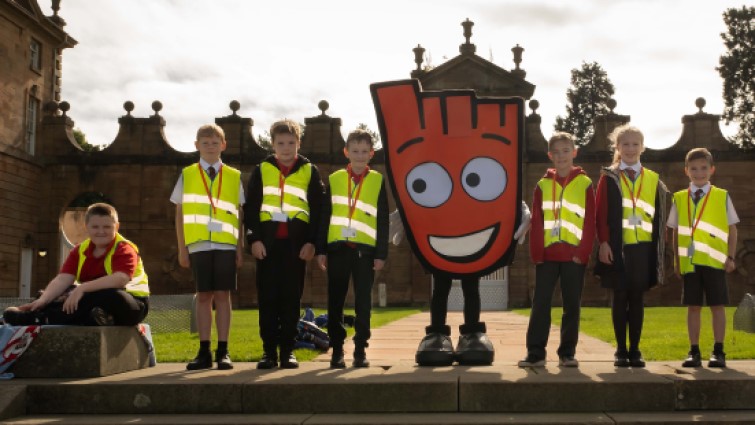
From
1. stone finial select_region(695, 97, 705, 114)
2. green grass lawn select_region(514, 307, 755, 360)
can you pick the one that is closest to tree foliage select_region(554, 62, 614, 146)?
stone finial select_region(695, 97, 705, 114)

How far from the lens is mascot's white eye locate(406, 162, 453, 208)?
19.6 feet

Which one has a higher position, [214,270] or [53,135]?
[53,135]

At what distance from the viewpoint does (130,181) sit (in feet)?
80.9

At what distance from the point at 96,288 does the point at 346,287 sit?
183 cm

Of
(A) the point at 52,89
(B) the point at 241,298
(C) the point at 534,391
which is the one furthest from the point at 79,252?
(A) the point at 52,89

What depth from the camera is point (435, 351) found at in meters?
5.71

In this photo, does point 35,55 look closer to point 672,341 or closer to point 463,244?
point 672,341

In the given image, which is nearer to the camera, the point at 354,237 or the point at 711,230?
the point at 354,237

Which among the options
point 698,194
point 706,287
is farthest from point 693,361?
point 698,194

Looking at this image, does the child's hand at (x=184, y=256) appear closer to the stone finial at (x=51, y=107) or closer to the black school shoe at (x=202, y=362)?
the black school shoe at (x=202, y=362)

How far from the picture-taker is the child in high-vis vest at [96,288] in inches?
214

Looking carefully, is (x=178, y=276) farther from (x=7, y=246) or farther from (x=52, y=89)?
(x=52, y=89)

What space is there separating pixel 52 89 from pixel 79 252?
21876mm

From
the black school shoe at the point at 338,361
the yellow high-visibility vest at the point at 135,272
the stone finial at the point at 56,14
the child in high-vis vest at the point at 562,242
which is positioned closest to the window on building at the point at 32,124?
the stone finial at the point at 56,14
